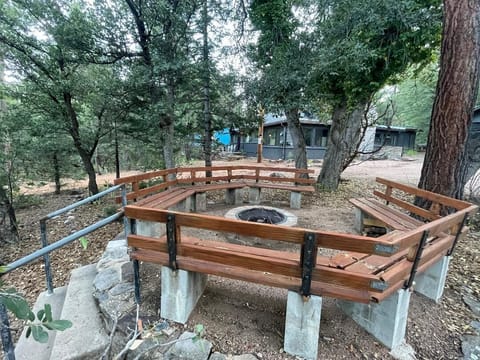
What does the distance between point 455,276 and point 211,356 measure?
123 inches

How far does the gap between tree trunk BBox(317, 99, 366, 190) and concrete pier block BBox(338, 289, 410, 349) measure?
5527 millimetres

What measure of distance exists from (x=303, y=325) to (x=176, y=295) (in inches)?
40.6

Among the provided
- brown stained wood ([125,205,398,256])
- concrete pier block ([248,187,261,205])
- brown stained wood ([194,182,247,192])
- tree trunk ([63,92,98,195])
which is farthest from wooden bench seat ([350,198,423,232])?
tree trunk ([63,92,98,195])

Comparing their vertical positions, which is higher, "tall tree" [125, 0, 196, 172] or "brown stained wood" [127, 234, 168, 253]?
"tall tree" [125, 0, 196, 172]

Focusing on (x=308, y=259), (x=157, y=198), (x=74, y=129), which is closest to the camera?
(x=308, y=259)

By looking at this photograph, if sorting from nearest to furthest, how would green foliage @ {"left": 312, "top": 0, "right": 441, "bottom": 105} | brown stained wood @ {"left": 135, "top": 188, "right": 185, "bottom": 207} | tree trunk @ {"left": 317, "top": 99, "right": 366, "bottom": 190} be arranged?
1. brown stained wood @ {"left": 135, "top": 188, "right": 185, "bottom": 207}
2. green foliage @ {"left": 312, "top": 0, "right": 441, "bottom": 105}
3. tree trunk @ {"left": 317, "top": 99, "right": 366, "bottom": 190}

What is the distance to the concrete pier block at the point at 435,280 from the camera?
7.93 ft

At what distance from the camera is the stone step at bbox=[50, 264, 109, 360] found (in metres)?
1.84

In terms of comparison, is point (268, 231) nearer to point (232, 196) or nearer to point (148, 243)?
point (148, 243)

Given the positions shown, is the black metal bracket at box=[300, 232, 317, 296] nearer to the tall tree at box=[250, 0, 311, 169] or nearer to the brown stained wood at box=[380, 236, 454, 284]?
the brown stained wood at box=[380, 236, 454, 284]

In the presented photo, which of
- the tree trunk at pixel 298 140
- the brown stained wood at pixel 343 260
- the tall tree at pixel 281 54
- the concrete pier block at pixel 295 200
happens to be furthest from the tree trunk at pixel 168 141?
the brown stained wood at pixel 343 260

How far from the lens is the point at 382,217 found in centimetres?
328

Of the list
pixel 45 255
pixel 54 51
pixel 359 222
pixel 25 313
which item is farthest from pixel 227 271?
pixel 54 51

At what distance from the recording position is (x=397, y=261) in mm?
2062
